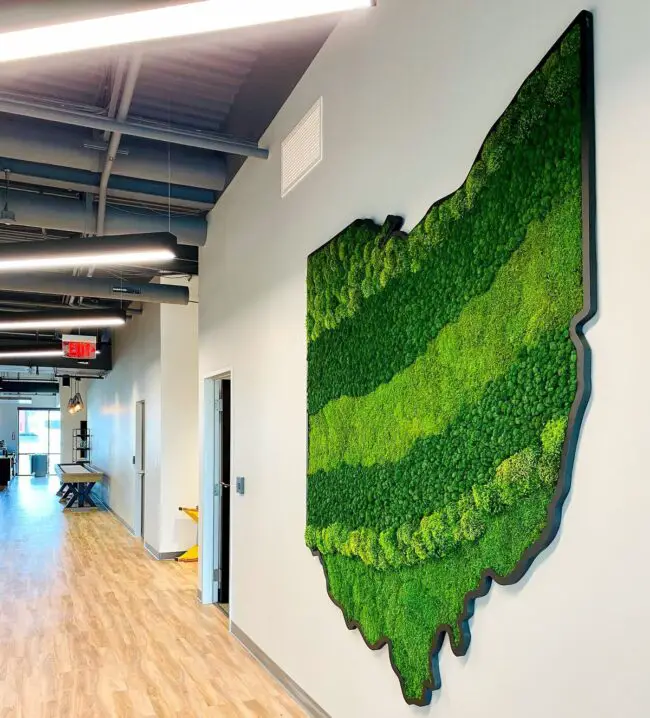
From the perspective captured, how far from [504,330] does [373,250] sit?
3.37 feet

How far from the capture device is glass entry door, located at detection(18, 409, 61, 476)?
82.9 feet

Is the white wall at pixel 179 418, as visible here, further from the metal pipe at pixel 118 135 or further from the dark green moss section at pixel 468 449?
the dark green moss section at pixel 468 449

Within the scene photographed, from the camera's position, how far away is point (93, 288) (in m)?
7.39

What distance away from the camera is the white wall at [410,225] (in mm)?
1792

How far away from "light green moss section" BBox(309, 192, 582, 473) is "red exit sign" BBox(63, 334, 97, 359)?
23.8ft

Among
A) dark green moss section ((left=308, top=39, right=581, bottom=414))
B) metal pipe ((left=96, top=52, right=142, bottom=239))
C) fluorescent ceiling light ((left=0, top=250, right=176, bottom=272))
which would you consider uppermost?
metal pipe ((left=96, top=52, right=142, bottom=239))

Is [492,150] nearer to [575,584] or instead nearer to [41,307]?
[575,584]

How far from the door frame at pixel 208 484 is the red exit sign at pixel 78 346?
4.29 m

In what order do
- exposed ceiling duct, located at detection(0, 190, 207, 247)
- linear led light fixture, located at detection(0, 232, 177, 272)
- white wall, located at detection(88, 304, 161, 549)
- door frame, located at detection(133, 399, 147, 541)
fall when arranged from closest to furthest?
linear led light fixture, located at detection(0, 232, 177, 272), exposed ceiling duct, located at detection(0, 190, 207, 247), white wall, located at detection(88, 304, 161, 549), door frame, located at detection(133, 399, 147, 541)

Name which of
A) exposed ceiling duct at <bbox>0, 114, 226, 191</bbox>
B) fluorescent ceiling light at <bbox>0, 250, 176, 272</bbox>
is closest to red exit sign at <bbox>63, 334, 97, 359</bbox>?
exposed ceiling duct at <bbox>0, 114, 226, 191</bbox>

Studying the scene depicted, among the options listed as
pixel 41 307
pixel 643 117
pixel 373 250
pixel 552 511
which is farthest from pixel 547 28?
pixel 41 307

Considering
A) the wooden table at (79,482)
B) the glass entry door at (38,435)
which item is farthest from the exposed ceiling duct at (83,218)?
the glass entry door at (38,435)

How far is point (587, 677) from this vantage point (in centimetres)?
189

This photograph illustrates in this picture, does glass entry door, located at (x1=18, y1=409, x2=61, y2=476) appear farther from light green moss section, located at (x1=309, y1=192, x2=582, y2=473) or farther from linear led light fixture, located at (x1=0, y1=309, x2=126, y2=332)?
light green moss section, located at (x1=309, y1=192, x2=582, y2=473)
